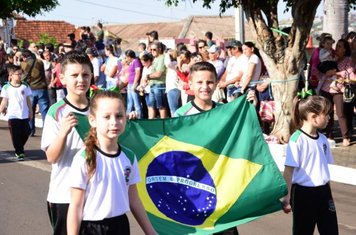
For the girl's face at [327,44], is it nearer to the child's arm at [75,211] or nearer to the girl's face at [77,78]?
the girl's face at [77,78]

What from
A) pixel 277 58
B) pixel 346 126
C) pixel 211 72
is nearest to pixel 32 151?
pixel 277 58

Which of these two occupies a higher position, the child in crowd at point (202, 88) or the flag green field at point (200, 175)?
the child in crowd at point (202, 88)

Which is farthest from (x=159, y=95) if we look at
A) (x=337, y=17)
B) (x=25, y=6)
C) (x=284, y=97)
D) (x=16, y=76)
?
(x=25, y=6)

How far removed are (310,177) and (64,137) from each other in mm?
1892

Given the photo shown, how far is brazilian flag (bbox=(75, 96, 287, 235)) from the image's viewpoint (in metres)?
5.23

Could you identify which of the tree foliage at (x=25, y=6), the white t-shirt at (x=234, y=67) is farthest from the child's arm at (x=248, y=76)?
the tree foliage at (x=25, y=6)

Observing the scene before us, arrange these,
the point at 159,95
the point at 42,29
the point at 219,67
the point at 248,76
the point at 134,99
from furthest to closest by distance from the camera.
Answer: the point at 42,29
the point at 134,99
the point at 159,95
the point at 219,67
the point at 248,76

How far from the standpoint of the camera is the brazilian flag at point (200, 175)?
5.23m

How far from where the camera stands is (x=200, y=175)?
5336 millimetres

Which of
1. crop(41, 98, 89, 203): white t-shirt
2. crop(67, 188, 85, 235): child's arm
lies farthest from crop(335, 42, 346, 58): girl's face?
crop(67, 188, 85, 235): child's arm

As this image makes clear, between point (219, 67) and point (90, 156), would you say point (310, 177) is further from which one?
point (219, 67)

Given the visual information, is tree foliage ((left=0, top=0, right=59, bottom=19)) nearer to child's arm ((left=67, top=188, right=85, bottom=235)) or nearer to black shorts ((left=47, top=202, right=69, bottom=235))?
black shorts ((left=47, top=202, right=69, bottom=235))

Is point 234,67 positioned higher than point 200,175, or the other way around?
point 234,67

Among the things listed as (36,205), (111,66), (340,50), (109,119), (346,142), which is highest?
(340,50)
